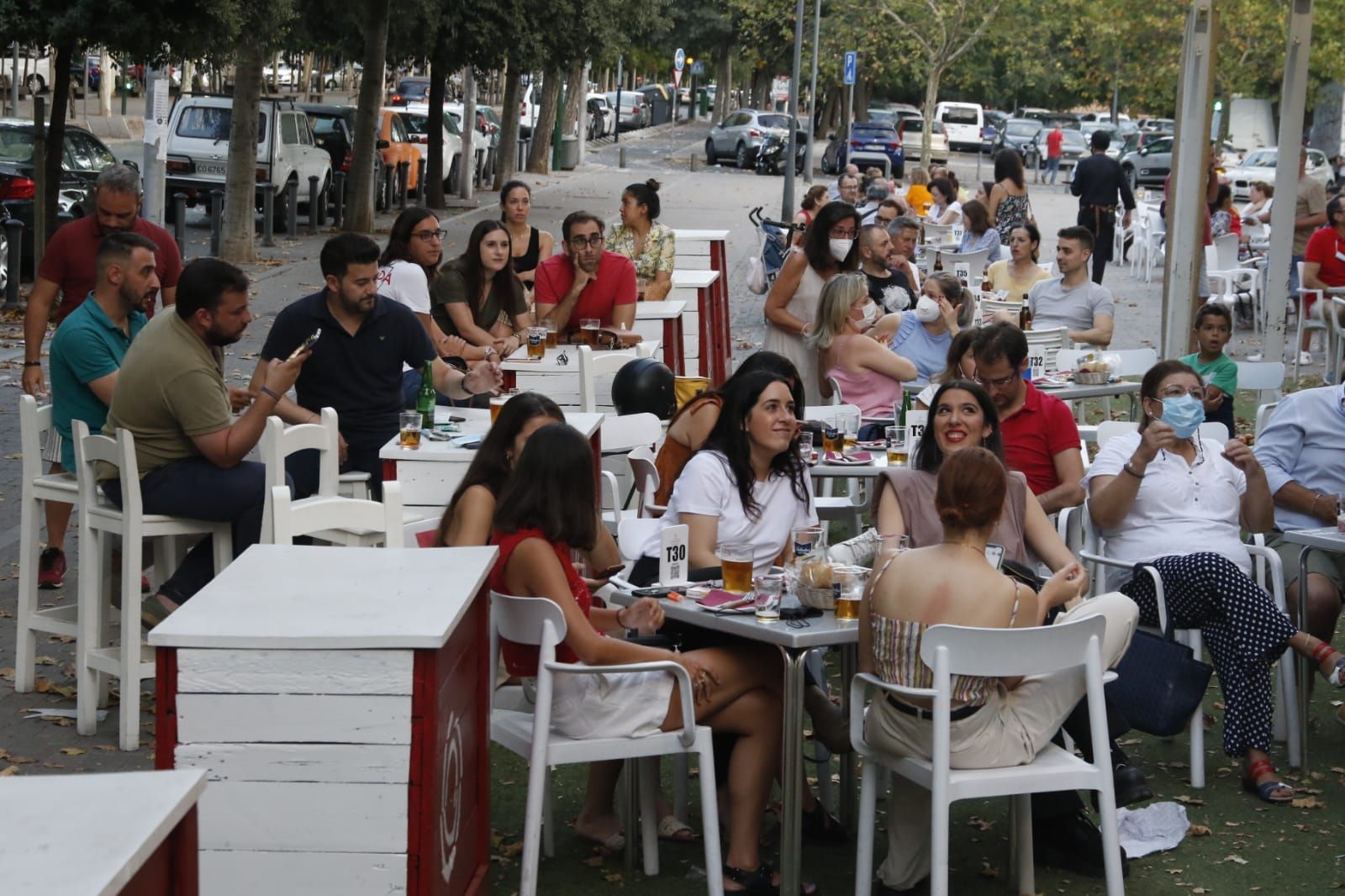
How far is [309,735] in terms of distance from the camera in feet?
11.8

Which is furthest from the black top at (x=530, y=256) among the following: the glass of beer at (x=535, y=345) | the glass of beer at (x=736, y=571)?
the glass of beer at (x=736, y=571)

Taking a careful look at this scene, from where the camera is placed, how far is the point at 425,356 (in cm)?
747

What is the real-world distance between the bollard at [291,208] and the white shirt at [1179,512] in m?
18.0

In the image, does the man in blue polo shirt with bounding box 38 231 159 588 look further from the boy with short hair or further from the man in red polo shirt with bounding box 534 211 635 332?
the boy with short hair

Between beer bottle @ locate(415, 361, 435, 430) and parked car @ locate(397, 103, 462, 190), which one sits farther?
parked car @ locate(397, 103, 462, 190)

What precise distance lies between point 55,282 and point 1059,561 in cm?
527

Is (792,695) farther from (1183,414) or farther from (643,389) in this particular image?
(643,389)

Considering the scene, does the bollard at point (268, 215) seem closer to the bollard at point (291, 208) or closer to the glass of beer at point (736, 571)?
the bollard at point (291, 208)

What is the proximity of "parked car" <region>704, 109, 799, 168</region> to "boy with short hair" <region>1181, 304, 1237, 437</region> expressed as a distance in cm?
3614

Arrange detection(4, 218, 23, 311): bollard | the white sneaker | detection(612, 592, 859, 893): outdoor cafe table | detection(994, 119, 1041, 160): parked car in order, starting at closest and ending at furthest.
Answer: detection(612, 592, 859, 893): outdoor cafe table, the white sneaker, detection(4, 218, 23, 311): bollard, detection(994, 119, 1041, 160): parked car

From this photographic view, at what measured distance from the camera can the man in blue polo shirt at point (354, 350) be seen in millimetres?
7176

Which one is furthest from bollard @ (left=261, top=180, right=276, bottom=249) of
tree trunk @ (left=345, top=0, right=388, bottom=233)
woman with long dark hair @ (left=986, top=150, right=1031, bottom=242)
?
woman with long dark hair @ (left=986, top=150, right=1031, bottom=242)

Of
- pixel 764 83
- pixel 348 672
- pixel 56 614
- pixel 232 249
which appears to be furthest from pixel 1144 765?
pixel 764 83

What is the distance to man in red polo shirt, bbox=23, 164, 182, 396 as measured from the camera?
8375 mm
